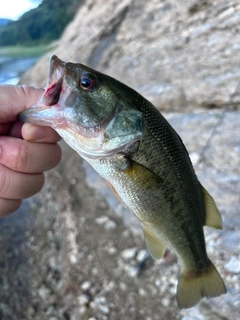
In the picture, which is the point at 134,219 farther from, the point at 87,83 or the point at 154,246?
the point at 87,83

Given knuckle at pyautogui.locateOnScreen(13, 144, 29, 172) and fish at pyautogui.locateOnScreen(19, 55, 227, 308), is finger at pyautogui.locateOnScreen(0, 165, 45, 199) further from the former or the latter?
fish at pyautogui.locateOnScreen(19, 55, 227, 308)

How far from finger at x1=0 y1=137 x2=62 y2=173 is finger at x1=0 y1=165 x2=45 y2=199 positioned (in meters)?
0.03

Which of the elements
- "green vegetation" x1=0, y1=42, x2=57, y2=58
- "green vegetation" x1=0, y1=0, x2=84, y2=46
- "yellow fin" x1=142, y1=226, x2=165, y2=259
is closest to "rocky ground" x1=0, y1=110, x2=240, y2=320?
"yellow fin" x1=142, y1=226, x2=165, y2=259

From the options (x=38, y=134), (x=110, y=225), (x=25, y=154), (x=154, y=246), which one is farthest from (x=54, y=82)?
(x=110, y=225)

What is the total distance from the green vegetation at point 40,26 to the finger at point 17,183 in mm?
35491

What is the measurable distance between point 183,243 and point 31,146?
90 centimetres

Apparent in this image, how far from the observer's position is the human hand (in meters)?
1.66

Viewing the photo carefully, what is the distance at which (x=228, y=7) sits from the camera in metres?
4.38

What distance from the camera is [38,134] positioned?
1621 millimetres

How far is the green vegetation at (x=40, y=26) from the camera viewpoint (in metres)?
37.1

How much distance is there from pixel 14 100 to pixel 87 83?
39 centimetres

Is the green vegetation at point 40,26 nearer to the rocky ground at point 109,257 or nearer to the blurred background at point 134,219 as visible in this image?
the blurred background at point 134,219

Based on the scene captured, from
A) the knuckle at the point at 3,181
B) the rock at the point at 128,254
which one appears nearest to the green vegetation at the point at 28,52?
the rock at the point at 128,254

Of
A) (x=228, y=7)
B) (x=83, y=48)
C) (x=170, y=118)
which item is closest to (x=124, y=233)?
(x=170, y=118)
